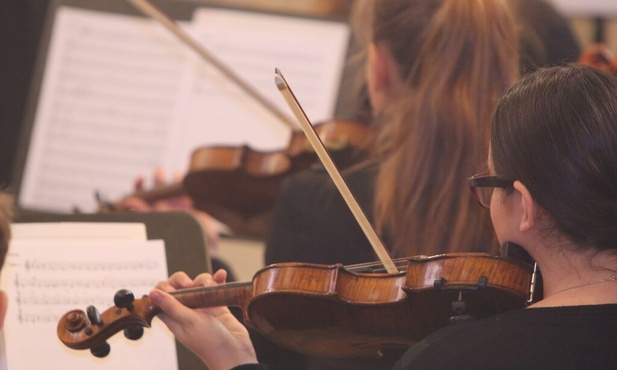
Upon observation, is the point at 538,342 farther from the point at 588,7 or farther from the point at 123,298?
the point at 588,7

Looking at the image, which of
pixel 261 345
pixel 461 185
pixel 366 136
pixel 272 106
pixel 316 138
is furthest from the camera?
pixel 272 106

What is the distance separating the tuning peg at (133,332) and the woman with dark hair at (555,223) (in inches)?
18.2

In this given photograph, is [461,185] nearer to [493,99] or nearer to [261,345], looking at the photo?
[493,99]

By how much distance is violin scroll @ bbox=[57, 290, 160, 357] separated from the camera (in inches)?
58.1

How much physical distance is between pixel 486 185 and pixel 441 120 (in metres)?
0.51

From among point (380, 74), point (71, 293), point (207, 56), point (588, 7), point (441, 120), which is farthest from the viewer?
point (588, 7)

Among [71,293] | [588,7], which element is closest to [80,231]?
[71,293]

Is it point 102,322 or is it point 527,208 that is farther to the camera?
point 102,322

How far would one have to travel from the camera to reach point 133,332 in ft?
5.01

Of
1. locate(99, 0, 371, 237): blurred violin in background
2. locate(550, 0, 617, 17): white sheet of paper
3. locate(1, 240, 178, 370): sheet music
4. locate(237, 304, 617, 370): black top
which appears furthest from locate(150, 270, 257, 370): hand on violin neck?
locate(550, 0, 617, 17): white sheet of paper

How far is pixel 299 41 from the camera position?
2.87m

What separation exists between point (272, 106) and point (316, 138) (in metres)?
1.29

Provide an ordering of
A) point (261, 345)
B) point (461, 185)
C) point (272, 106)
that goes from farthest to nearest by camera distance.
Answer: point (272, 106) → point (261, 345) → point (461, 185)

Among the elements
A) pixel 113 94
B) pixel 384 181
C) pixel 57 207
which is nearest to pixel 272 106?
pixel 113 94
